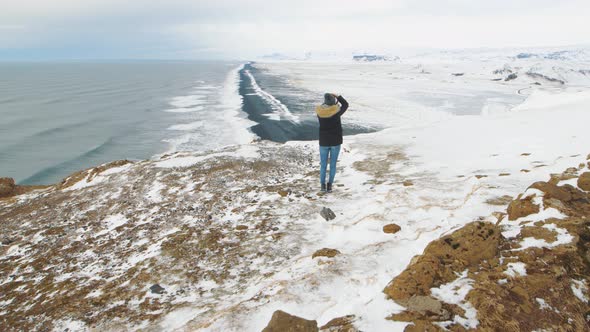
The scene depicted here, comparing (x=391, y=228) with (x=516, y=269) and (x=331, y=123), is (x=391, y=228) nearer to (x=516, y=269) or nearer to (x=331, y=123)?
(x=516, y=269)

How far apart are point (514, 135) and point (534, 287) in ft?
38.3

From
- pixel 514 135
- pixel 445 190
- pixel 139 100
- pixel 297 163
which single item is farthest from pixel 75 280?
pixel 139 100

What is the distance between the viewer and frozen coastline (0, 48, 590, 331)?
462cm

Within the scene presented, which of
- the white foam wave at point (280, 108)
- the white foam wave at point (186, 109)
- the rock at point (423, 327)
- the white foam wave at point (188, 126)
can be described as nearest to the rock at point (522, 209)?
the rock at point (423, 327)

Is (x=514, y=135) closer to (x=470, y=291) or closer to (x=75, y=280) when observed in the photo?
(x=470, y=291)

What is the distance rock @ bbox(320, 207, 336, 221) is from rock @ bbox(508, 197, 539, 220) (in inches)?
132

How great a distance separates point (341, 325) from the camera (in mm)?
3449

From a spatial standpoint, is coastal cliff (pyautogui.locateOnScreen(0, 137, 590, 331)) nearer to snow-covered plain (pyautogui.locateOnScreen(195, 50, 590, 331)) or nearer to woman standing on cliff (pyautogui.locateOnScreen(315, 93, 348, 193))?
snow-covered plain (pyautogui.locateOnScreen(195, 50, 590, 331))

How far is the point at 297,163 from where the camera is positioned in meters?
13.8

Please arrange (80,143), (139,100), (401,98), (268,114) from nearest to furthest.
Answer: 1. (80,143)
2. (268,114)
3. (401,98)
4. (139,100)

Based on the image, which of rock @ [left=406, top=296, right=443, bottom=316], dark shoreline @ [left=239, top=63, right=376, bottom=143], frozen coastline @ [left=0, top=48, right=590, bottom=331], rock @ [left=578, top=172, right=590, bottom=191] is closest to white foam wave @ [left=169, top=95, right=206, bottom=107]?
dark shoreline @ [left=239, top=63, right=376, bottom=143]

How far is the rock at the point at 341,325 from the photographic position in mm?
3359

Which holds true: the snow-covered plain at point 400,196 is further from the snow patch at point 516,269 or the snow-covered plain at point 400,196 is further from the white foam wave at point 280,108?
the white foam wave at point 280,108

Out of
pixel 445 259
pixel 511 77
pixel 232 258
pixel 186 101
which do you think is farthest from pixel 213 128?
pixel 511 77
